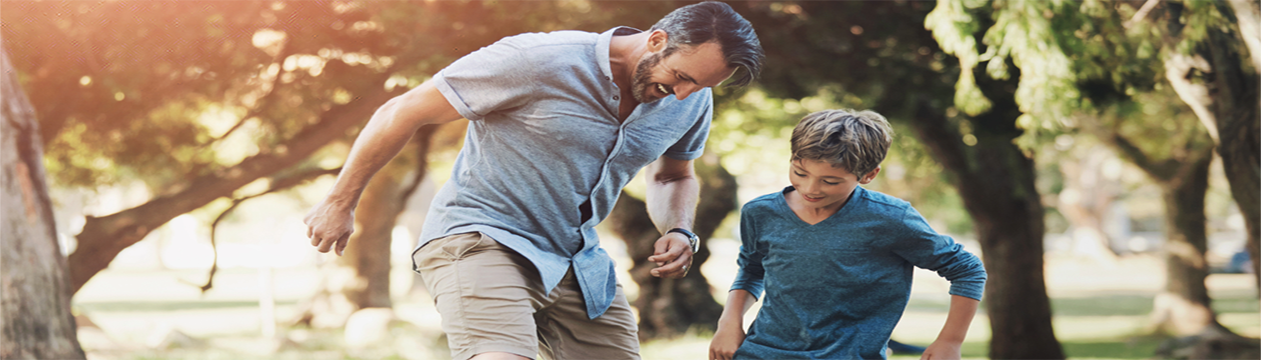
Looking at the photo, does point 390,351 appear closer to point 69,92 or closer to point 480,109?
point 69,92

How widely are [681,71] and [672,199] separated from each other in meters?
0.71

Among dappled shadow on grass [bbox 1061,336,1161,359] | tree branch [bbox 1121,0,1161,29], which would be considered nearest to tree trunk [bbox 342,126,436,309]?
dappled shadow on grass [bbox 1061,336,1161,359]

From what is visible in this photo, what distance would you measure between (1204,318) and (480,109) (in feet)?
49.4

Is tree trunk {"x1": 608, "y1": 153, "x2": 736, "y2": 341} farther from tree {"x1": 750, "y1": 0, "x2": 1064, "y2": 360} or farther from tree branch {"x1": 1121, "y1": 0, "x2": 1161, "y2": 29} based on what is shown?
tree branch {"x1": 1121, "y1": 0, "x2": 1161, "y2": 29}

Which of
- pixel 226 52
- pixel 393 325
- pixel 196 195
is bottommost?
pixel 393 325

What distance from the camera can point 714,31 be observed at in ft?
8.91

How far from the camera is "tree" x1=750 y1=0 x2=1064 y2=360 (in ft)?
26.3

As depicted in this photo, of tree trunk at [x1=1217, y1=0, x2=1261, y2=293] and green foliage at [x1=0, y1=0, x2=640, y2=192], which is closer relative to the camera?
tree trunk at [x1=1217, y1=0, x2=1261, y2=293]

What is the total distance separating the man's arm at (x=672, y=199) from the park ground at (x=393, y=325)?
16.8 feet

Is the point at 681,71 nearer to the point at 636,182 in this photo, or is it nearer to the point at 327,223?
the point at 327,223

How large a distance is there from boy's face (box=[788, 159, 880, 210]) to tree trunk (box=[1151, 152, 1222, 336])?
13550mm

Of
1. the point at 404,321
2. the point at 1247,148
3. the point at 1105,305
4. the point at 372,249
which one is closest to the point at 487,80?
the point at 1247,148

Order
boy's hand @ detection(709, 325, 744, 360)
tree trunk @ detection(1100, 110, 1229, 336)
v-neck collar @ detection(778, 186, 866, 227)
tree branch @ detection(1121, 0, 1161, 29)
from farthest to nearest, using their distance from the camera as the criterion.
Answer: tree trunk @ detection(1100, 110, 1229, 336), tree branch @ detection(1121, 0, 1161, 29), boy's hand @ detection(709, 325, 744, 360), v-neck collar @ detection(778, 186, 866, 227)

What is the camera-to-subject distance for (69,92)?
336 inches
